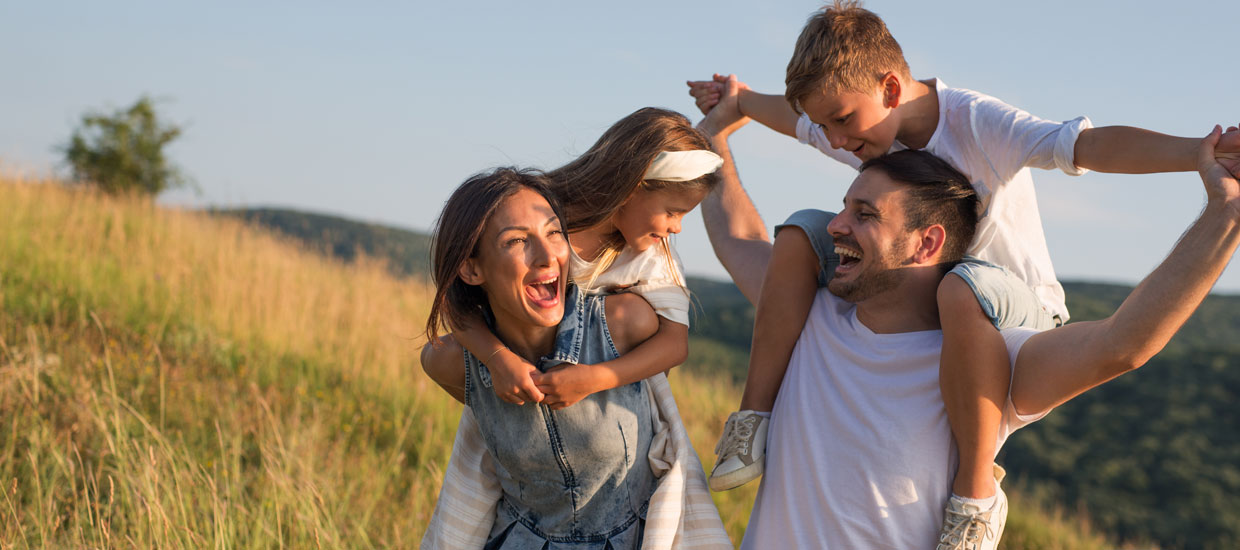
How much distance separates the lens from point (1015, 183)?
8.77 ft

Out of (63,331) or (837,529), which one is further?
(63,331)

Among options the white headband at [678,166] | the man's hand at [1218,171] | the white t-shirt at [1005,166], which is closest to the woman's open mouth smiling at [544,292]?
the white headband at [678,166]

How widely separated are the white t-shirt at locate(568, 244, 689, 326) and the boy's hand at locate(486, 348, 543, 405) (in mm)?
325

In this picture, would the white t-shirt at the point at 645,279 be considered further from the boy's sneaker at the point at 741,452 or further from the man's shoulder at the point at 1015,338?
the man's shoulder at the point at 1015,338

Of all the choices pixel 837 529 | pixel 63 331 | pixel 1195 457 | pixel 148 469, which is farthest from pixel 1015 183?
pixel 1195 457

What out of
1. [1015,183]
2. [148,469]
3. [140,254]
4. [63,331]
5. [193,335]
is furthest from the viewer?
[140,254]

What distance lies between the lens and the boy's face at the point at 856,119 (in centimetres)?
280

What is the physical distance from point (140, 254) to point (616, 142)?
7677 mm

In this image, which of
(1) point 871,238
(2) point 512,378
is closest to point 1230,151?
(1) point 871,238

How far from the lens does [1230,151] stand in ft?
6.19

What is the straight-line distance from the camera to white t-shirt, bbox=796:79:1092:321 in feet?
8.25

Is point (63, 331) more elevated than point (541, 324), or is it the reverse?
point (541, 324)

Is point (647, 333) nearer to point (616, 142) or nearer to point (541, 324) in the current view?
point (541, 324)

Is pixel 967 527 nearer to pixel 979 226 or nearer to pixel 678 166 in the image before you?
pixel 979 226
